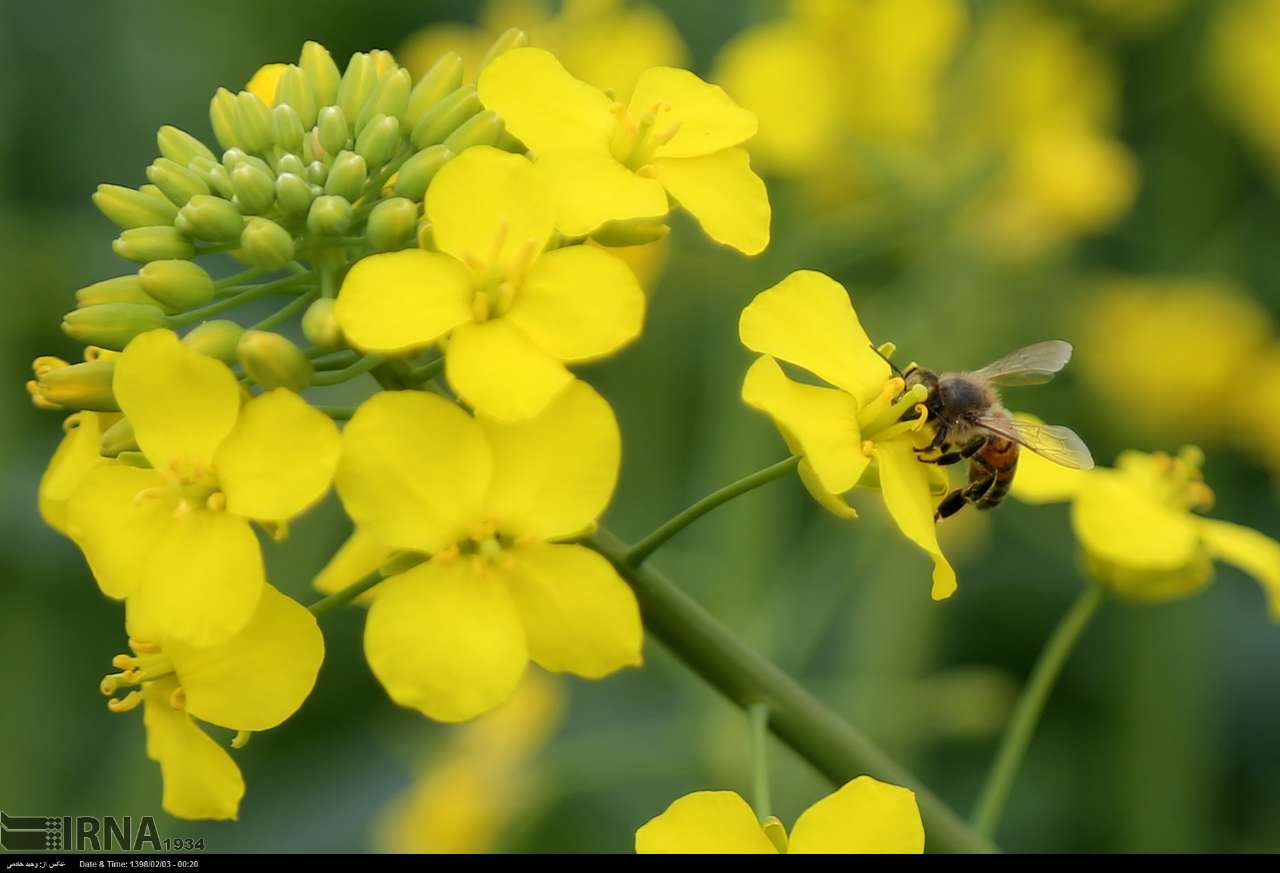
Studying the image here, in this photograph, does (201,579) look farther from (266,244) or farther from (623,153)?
(623,153)

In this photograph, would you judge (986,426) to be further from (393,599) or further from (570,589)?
(393,599)

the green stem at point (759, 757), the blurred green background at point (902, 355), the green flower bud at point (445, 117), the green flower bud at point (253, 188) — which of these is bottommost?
the blurred green background at point (902, 355)

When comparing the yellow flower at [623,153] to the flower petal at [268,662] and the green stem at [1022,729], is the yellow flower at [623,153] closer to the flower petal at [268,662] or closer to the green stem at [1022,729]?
the flower petal at [268,662]

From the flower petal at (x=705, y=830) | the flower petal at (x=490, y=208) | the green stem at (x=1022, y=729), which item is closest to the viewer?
the flower petal at (x=705, y=830)

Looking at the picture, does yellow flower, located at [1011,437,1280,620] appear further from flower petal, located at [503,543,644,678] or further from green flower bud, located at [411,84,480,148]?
green flower bud, located at [411,84,480,148]

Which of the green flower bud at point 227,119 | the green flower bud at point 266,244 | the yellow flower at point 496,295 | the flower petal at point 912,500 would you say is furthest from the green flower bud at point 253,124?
the flower petal at point 912,500

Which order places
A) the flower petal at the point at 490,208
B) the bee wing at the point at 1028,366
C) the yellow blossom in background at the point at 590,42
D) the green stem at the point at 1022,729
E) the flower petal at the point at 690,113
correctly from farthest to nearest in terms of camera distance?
A: the yellow blossom in background at the point at 590,42 < the bee wing at the point at 1028,366 < the green stem at the point at 1022,729 < the flower petal at the point at 690,113 < the flower petal at the point at 490,208

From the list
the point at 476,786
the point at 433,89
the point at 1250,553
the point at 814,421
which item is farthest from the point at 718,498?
the point at 476,786
